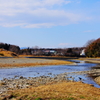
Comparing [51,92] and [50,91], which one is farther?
[50,91]

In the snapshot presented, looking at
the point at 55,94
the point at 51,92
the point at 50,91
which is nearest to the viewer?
the point at 55,94

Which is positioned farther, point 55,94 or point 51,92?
point 51,92

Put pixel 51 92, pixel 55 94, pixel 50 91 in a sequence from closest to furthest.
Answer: pixel 55 94 < pixel 51 92 < pixel 50 91

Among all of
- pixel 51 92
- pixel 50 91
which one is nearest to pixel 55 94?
pixel 51 92

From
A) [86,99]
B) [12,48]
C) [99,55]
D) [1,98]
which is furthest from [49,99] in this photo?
[12,48]

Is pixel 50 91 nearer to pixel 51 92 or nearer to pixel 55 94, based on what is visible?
pixel 51 92

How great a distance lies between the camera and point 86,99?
30.4 ft

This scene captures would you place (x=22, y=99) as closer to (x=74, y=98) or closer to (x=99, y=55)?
(x=74, y=98)

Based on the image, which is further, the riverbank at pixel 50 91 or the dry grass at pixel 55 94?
the riverbank at pixel 50 91

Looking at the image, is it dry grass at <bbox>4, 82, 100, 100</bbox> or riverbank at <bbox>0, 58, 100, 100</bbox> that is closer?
dry grass at <bbox>4, 82, 100, 100</bbox>

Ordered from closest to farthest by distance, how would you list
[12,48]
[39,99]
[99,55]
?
[39,99] → [99,55] → [12,48]

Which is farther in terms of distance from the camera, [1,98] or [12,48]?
[12,48]

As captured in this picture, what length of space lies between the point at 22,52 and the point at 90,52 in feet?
258

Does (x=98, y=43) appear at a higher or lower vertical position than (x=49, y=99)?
higher
